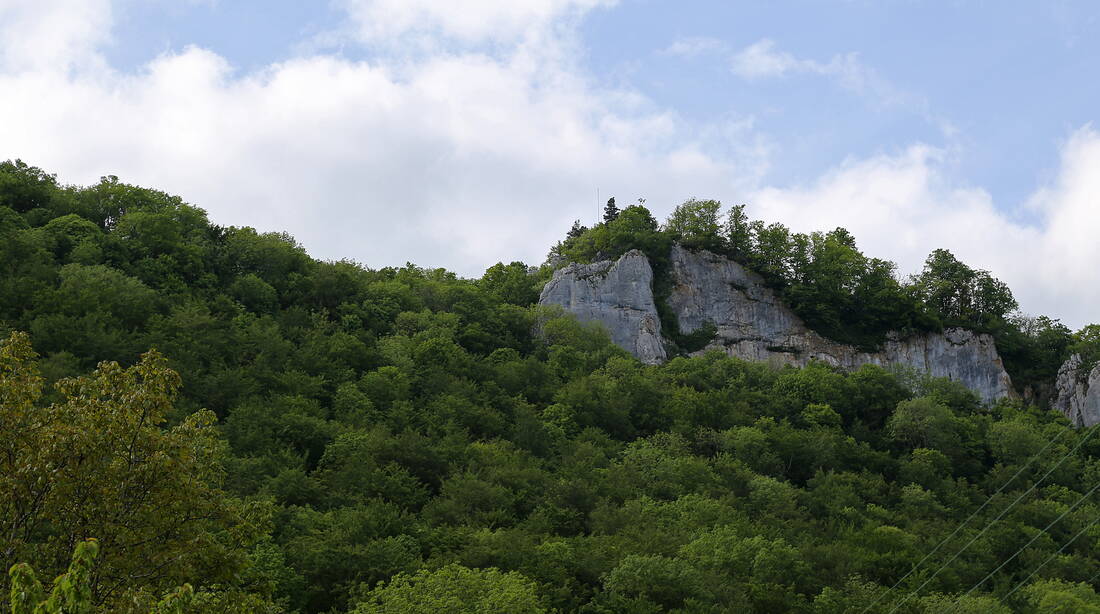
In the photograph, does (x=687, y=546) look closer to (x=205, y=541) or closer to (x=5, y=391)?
(x=205, y=541)

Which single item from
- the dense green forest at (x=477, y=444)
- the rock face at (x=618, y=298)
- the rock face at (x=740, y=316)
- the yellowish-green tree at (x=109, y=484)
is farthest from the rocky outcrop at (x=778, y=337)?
the yellowish-green tree at (x=109, y=484)

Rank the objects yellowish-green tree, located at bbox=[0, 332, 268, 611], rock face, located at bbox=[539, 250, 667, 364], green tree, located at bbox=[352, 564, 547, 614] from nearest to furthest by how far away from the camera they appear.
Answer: yellowish-green tree, located at bbox=[0, 332, 268, 611], green tree, located at bbox=[352, 564, 547, 614], rock face, located at bbox=[539, 250, 667, 364]

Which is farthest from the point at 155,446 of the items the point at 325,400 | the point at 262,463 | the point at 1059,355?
the point at 1059,355

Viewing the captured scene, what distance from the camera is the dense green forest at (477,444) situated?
535 inches

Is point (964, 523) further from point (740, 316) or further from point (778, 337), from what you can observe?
point (740, 316)

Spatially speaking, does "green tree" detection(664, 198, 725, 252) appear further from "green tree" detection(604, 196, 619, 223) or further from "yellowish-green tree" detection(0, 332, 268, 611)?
"yellowish-green tree" detection(0, 332, 268, 611)

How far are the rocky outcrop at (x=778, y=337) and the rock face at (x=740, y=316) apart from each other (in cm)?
8

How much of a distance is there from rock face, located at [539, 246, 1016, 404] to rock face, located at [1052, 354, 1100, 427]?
375cm

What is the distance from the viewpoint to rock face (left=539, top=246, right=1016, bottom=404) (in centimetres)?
7631

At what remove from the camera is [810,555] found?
131ft

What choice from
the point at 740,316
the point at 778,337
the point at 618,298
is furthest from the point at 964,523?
the point at 618,298

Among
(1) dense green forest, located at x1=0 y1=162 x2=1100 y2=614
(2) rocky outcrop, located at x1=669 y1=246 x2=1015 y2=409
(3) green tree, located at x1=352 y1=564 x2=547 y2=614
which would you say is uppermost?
(2) rocky outcrop, located at x1=669 y1=246 x2=1015 y2=409

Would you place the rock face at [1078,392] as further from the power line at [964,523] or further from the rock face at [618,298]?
the rock face at [618,298]

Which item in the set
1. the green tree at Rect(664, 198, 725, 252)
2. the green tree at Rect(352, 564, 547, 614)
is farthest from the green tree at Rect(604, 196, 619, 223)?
the green tree at Rect(352, 564, 547, 614)
